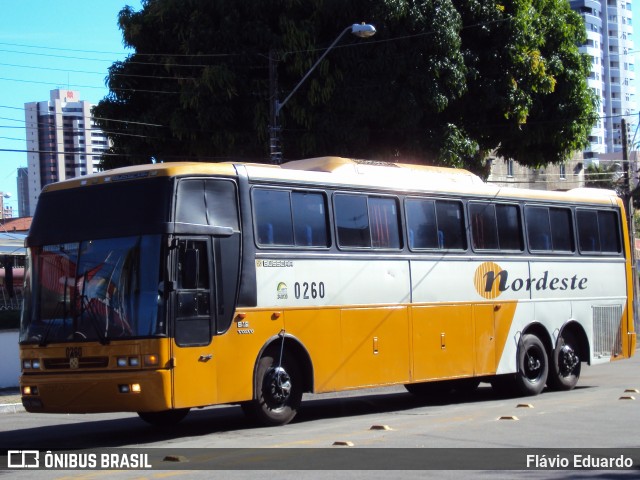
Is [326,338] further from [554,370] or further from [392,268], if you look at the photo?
[554,370]

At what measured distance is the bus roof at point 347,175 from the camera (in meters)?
12.9

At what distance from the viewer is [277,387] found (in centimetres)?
1354

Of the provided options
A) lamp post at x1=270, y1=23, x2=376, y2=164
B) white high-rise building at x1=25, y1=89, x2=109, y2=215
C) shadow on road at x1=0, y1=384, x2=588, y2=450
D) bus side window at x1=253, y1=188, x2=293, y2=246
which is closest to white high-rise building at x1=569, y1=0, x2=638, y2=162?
white high-rise building at x1=25, y1=89, x2=109, y2=215

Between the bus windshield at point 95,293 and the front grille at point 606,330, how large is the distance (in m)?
10.6

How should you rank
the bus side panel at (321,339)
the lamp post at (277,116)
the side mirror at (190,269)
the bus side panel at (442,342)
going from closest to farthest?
the side mirror at (190,269) → the bus side panel at (321,339) → the bus side panel at (442,342) → the lamp post at (277,116)

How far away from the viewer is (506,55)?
27.1 metres

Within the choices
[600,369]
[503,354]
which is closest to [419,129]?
[600,369]

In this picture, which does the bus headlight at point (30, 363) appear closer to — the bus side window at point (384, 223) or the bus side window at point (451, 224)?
the bus side window at point (384, 223)

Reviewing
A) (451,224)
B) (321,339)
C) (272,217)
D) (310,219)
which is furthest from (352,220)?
(451,224)

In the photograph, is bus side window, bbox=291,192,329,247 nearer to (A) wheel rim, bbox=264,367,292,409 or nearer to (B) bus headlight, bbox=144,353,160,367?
(A) wheel rim, bbox=264,367,292,409

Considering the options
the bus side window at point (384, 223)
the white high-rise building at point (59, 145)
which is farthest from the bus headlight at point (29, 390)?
the white high-rise building at point (59, 145)

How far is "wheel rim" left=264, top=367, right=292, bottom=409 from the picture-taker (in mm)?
13484

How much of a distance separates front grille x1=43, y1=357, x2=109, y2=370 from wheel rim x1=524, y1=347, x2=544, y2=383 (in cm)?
881

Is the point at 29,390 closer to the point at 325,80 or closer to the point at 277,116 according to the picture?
the point at 277,116
